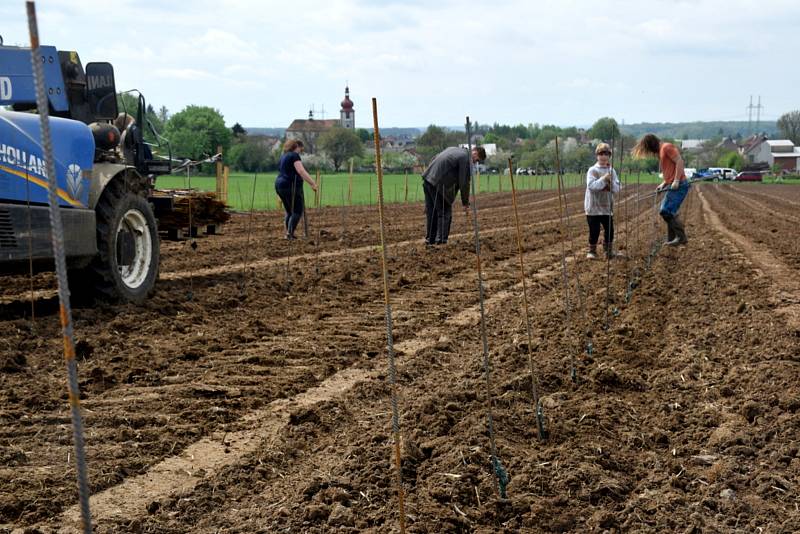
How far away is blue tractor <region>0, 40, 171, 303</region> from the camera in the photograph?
649 cm

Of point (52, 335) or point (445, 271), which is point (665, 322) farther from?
point (52, 335)

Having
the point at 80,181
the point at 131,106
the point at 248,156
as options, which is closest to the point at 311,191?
the point at 248,156

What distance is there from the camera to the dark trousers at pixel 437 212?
12.0m

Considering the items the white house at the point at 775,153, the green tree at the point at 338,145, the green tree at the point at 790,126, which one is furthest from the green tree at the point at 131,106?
the green tree at the point at 790,126

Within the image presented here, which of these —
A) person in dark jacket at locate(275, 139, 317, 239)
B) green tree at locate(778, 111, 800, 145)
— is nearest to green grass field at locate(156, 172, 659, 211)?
person in dark jacket at locate(275, 139, 317, 239)

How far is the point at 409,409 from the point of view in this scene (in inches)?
182

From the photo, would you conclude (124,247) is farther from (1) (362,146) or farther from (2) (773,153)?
(2) (773,153)

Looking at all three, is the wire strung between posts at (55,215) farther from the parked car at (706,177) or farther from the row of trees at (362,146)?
the parked car at (706,177)

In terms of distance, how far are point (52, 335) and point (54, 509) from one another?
3174mm

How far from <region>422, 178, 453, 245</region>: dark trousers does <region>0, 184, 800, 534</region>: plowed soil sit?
3.08 meters

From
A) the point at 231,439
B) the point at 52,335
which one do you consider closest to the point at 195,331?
the point at 52,335

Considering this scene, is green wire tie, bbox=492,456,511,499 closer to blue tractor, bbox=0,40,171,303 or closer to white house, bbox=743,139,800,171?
blue tractor, bbox=0,40,171,303

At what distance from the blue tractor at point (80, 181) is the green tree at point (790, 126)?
438 ft

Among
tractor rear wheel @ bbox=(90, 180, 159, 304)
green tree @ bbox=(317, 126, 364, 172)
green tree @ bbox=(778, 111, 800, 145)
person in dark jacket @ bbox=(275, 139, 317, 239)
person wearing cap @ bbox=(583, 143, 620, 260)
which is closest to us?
tractor rear wheel @ bbox=(90, 180, 159, 304)
